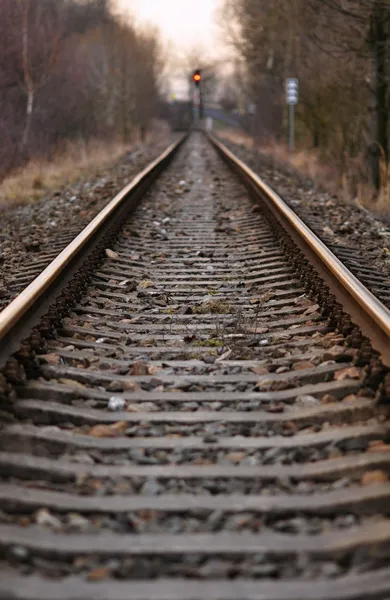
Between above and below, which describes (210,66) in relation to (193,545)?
above

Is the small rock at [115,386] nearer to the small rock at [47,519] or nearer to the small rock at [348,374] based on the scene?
the small rock at [348,374]

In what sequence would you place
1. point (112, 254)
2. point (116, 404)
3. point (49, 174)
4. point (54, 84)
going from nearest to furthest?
point (116, 404)
point (112, 254)
point (49, 174)
point (54, 84)

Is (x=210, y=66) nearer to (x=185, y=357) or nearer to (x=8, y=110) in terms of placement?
(x=8, y=110)

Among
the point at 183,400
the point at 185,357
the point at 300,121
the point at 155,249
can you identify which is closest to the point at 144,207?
A: the point at 155,249

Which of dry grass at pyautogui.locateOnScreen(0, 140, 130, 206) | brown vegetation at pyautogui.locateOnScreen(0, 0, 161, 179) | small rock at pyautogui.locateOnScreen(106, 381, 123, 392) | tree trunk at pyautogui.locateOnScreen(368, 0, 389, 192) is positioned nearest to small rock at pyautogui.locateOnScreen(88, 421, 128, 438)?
small rock at pyautogui.locateOnScreen(106, 381, 123, 392)

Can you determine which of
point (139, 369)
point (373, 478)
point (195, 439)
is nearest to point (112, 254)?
point (139, 369)

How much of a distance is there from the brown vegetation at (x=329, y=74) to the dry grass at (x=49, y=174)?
16.6 feet

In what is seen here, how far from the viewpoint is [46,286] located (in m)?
4.65

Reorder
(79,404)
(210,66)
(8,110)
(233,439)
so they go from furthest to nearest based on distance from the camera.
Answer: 1. (210,66)
2. (8,110)
3. (79,404)
4. (233,439)

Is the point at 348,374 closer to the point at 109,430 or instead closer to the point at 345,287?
the point at 109,430

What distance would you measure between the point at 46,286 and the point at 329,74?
48.7 feet

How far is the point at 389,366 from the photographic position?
3.34 m

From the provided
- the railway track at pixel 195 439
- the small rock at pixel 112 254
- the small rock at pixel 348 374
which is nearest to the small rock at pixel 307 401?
the railway track at pixel 195 439

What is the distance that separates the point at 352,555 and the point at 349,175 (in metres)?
13.7
